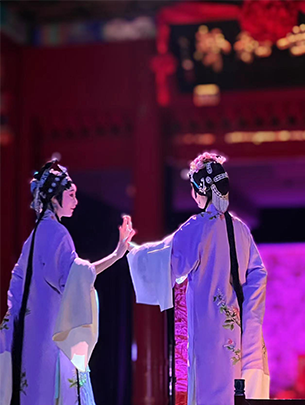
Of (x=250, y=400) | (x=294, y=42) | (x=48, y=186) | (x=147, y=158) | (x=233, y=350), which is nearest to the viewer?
(x=250, y=400)

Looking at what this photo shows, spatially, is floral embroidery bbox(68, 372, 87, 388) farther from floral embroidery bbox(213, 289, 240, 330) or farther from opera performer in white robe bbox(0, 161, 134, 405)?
floral embroidery bbox(213, 289, 240, 330)

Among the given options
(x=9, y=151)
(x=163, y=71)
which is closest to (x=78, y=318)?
(x=163, y=71)

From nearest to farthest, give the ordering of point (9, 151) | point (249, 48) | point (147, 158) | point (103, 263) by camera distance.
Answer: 1. point (103, 263)
2. point (249, 48)
3. point (147, 158)
4. point (9, 151)

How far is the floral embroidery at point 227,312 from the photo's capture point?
3297mm

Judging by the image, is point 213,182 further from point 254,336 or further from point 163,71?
Result: point 163,71

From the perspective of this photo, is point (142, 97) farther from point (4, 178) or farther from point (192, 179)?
point (192, 179)

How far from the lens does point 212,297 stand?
10.9 feet

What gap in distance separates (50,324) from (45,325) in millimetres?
23

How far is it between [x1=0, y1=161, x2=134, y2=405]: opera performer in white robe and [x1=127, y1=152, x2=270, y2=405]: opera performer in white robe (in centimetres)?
25

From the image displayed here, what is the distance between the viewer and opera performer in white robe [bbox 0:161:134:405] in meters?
3.40

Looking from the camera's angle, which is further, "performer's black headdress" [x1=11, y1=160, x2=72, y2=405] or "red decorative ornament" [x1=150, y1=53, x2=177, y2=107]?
"red decorative ornament" [x1=150, y1=53, x2=177, y2=107]

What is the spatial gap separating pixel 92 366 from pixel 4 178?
203 centimetres

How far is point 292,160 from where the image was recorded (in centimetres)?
543

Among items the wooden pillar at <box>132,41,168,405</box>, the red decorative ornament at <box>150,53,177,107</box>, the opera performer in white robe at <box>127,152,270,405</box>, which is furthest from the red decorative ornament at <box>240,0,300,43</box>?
the opera performer in white robe at <box>127,152,270,405</box>
